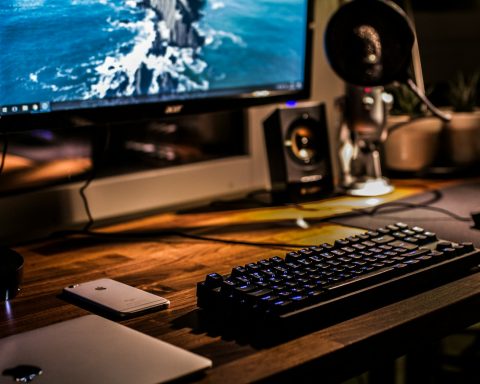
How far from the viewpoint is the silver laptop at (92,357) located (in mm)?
685

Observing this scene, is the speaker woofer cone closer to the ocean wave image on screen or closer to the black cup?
the ocean wave image on screen

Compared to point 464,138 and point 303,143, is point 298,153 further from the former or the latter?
point 464,138

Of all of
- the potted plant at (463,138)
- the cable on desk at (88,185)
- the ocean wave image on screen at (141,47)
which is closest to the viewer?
the ocean wave image on screen at (141,47)

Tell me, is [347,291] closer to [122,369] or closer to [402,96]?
[122,369]

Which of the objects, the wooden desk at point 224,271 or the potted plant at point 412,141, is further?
the potted plant at point 412,141

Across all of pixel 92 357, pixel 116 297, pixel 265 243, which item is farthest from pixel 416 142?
pixel 92 357

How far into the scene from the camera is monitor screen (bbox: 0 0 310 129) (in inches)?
43.3

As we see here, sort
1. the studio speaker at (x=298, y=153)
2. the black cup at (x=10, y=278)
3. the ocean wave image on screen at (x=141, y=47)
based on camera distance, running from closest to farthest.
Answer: the black cup at (x=10, y=278) < the ocean wave image on screen at (x=141, y=47) < the studio speaker at (x=298, y=153)

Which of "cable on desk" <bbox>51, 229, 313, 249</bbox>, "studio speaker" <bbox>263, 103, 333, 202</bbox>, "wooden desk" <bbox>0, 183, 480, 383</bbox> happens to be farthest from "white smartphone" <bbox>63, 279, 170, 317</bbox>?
"studio speaker" <bbox>263, 103, 333, 202</bbox>

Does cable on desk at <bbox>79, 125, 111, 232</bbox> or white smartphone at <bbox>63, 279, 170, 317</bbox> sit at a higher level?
cable on desk at <bbox>79, 125, 111, 232</bbox>

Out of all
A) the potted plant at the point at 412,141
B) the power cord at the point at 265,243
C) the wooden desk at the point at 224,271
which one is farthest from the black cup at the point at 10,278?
the potted plant at the point at 412,141

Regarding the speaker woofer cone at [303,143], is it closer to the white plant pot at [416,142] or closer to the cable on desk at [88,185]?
the white plant pot at [416,142]

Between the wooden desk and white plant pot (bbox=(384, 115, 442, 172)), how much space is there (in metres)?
0.38

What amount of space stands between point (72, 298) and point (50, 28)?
424 mm
